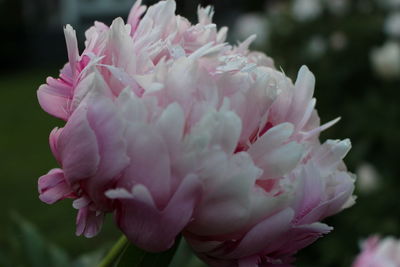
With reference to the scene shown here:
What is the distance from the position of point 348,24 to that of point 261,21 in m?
0.67

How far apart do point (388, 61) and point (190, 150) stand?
9.90ft

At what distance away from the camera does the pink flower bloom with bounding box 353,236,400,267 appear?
1.14 m

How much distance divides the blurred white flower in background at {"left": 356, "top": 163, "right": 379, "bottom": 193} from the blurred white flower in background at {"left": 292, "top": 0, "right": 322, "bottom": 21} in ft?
4.75

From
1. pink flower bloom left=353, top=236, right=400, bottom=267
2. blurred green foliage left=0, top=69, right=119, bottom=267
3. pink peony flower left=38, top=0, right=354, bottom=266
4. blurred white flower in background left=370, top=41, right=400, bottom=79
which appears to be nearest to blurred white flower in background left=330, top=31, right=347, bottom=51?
→ blurred white flower in background left=370, top=41, right=400, bottom=79

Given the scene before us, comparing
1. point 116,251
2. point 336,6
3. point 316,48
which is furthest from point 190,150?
point 336,6

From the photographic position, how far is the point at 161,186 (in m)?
0.58

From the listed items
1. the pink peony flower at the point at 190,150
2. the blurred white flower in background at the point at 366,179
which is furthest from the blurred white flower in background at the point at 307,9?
the pink peony flower at the point at 190,150

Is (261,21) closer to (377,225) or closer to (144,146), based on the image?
(377,225)

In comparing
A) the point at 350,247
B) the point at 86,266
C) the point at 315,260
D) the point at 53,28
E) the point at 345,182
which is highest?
the point at 345,182

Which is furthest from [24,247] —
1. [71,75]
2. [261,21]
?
[261,21]

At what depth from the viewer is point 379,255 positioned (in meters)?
1.16

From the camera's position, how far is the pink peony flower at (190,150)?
1.92 feet

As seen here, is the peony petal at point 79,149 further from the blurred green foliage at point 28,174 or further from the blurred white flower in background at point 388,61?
the blurred white flower in background at point 388,61

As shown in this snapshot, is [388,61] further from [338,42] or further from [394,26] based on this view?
[338,42]
